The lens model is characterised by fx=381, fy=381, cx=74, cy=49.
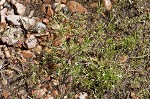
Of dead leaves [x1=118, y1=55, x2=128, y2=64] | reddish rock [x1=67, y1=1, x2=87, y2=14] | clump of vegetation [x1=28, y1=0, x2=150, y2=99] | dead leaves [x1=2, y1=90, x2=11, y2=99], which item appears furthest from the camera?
reddish rock [x1=67, y1=1, x2=87, y2=14]

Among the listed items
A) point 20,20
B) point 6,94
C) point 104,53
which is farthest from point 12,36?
point 104,53

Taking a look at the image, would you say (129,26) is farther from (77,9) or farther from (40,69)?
(40,69)

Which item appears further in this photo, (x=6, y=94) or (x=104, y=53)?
(x=104, y=53)

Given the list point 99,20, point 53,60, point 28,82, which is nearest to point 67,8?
point 99,20

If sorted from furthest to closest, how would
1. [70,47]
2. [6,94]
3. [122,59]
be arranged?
[122,59] → [70,47] → [6,94]

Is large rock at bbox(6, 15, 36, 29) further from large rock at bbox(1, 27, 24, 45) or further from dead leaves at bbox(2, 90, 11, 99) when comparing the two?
dead leaves at bbox(2, 90, 11, 99)

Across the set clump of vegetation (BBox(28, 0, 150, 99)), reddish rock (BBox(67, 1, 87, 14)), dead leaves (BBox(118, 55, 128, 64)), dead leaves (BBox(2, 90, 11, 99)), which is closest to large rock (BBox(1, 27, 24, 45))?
clump of vegetation (BBox(28, 0, 150, 99))

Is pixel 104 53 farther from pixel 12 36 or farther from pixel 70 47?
pixel 12 36

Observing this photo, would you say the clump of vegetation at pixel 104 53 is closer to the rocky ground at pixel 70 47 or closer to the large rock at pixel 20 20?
the rocky ground at pixel 70 47
